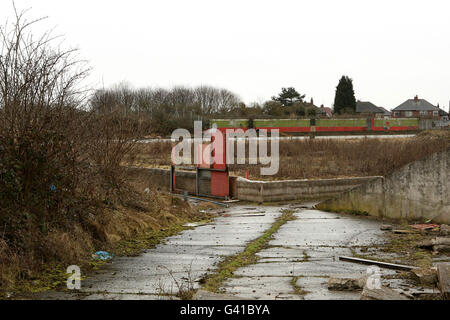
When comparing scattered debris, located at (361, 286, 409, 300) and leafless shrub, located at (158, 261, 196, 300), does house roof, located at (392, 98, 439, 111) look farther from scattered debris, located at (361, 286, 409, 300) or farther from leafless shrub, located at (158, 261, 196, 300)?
scattered debris, located at (361, 286, 409, 300)

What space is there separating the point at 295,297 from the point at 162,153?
2957 cm

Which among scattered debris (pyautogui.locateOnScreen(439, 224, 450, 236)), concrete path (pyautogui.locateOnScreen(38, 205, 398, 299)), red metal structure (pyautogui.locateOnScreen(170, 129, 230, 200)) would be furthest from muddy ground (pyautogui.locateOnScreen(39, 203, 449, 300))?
red metal structure (pyautogui.locateOnScreen(170, 129, 230, 200))

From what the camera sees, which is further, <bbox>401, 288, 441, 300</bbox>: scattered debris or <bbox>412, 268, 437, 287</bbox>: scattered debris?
<bbox>412, 268, 437, 287</bbox>: scattered debris

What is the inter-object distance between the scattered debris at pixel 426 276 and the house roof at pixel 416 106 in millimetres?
120142

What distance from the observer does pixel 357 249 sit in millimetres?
10852

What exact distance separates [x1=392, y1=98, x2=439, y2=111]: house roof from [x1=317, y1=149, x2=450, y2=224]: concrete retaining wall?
4370 inches

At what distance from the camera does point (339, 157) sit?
30781mm

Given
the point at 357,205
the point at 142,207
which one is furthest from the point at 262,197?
the point at 142,207

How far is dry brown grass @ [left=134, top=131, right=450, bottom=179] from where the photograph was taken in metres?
27.0

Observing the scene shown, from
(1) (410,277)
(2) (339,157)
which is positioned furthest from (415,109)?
(1) (410,277)

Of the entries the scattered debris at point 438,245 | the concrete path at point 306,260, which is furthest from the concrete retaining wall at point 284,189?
the scattered debris at point 438,245

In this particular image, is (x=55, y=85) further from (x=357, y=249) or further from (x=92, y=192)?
(x=357, y=249)

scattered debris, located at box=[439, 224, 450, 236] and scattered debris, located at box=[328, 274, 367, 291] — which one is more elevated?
scattered debris, located at box=[328, 274, 367, 291]

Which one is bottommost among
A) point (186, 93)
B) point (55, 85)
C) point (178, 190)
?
point (178, 190)
